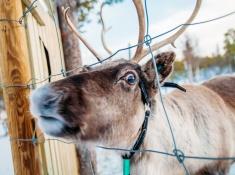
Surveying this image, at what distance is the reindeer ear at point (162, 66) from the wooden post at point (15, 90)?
808mm

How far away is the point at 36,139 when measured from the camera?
2.27m

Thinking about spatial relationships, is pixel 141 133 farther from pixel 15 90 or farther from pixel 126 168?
pixel 15 90

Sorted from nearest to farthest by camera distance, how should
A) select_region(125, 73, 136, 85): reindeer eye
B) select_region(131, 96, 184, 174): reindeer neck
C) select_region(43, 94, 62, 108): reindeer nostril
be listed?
select_region(43, 94, 62, 108): reindeer nostril
select_region(125, 73, 136, 85): reindeer eye
select_region(131, 96, 184, 174): reindeer neck

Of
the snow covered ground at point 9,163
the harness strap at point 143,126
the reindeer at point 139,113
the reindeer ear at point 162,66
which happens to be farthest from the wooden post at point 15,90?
the reindeer ear at point 162,66

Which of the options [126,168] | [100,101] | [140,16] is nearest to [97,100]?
[100,101]

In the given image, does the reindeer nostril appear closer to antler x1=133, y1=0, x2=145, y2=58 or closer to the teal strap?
the teal strap

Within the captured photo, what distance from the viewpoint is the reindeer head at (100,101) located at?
165cm

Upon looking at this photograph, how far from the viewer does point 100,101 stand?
1.81 metres

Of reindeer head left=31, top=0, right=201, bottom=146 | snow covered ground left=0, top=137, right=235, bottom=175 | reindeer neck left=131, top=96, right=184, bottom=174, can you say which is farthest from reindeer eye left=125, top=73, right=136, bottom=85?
snow covered ground left=0, top=137, right=235, bottom=175

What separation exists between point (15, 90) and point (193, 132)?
1178mm

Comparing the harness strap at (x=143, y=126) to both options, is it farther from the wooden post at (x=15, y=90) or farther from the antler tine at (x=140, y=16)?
the wooden post at (x=15, y=90)

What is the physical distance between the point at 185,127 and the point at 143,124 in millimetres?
356

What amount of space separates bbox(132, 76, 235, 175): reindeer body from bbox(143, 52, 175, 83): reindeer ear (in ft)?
0.67

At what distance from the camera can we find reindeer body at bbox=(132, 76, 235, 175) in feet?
6.94
